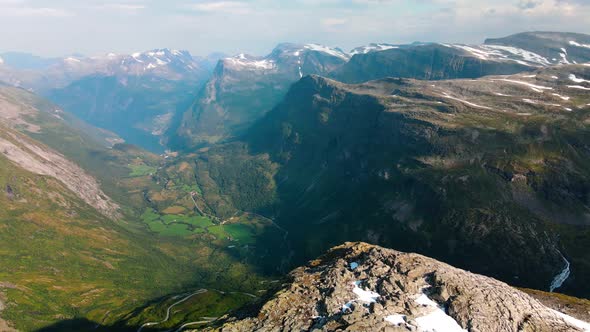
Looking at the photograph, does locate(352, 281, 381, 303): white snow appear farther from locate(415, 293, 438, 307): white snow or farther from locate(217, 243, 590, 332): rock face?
locate(415, 293, 438, 307): white snow

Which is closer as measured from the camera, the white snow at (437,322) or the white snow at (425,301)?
the white snow at (437,322)

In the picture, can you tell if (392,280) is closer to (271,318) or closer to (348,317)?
(348,317)

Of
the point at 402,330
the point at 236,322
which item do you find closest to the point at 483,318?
the point at 402,330

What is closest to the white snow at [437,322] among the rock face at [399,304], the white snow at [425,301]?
the rock face at [399,304]

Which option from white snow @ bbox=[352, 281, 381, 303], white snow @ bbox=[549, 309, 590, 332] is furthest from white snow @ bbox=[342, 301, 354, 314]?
white snow @ bbox=[549, 309, 590, 332]

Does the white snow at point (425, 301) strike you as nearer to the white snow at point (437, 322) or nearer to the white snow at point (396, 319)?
the white snow at point (437, 322)

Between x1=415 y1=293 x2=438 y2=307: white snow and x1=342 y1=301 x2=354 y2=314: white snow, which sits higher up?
x1=415 y1=293 x2=438 y2=307: white snow

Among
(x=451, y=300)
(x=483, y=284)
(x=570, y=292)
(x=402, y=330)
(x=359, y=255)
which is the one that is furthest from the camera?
(x=570, y=292)
